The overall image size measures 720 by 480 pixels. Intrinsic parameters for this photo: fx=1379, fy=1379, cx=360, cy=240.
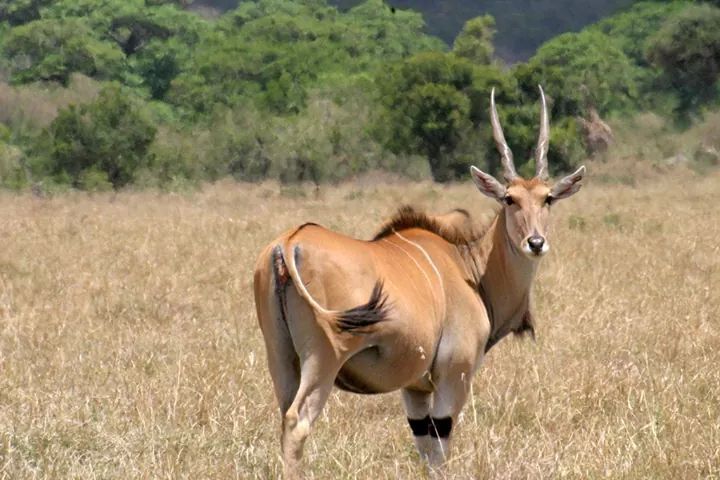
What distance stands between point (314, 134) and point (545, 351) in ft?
71.8

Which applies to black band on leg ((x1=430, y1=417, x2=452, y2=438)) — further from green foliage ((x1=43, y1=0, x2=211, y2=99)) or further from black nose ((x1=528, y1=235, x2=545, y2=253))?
green foliage ((x1=43, y1=0, x2=211, y2=99))

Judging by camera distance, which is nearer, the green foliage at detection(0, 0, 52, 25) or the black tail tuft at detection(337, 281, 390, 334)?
the black tail tuft at detection(337, 281, 390, 334)

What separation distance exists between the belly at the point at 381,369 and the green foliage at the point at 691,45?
32508 millimetres

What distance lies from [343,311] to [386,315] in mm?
143

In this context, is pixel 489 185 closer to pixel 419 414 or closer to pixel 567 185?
pixel 567 185

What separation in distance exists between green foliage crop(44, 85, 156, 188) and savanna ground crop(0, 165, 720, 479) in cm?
1181

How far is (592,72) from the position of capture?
141ft

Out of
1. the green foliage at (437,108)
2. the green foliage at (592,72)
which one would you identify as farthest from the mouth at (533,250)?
the green foliage at (592,72)

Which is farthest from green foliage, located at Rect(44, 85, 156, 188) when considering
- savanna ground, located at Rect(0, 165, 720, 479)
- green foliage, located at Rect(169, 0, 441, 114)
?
green foliage, located at Rect(169, 0, 441, 114)

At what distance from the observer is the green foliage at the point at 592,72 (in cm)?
3157

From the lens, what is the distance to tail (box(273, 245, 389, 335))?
3.81m

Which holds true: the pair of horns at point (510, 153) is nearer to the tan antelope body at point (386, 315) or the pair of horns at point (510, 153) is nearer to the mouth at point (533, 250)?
the tan antelope body at point (386, 315)

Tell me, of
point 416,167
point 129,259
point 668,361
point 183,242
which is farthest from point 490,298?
point 416,167

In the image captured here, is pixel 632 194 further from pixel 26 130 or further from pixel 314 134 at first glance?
pixel 26 130
